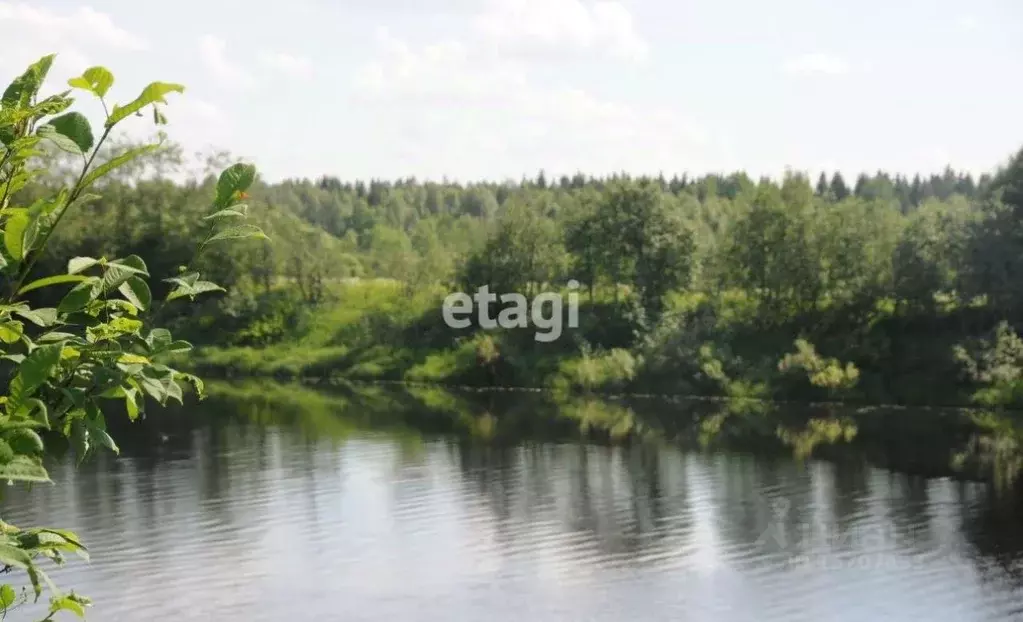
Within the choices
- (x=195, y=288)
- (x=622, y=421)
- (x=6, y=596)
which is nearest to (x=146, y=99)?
(x=195, y=288)

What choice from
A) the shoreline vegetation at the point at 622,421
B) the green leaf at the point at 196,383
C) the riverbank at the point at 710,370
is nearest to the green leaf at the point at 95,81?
the green leaf at the point at 196,383

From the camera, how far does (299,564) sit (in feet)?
63.9

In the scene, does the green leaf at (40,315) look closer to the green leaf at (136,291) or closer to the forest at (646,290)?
the green leaf at (136,291)

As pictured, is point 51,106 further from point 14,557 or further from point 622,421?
point 622,421

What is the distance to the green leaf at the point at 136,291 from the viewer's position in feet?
6.15

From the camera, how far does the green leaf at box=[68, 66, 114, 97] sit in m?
1.69

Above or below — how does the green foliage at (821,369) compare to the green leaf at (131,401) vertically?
below

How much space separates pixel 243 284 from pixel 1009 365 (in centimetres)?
3500

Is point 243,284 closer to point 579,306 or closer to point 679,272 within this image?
point 579,306

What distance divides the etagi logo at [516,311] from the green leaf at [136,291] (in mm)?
44202

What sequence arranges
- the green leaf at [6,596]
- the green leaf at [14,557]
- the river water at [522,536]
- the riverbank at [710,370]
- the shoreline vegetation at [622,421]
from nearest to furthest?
the green leaf at [14,557], the green leaf at [6,596], the river water at [522,536], the shoreline vegetation at [622,421], the riverbank at [710,370]

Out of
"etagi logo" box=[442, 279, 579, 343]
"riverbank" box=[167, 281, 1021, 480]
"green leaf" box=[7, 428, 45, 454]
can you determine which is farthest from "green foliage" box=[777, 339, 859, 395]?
"green leaf" box=[7, 428, 45, 454]

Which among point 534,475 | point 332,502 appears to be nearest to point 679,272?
point 534,475

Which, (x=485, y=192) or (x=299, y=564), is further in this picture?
(x=485, y=192)
